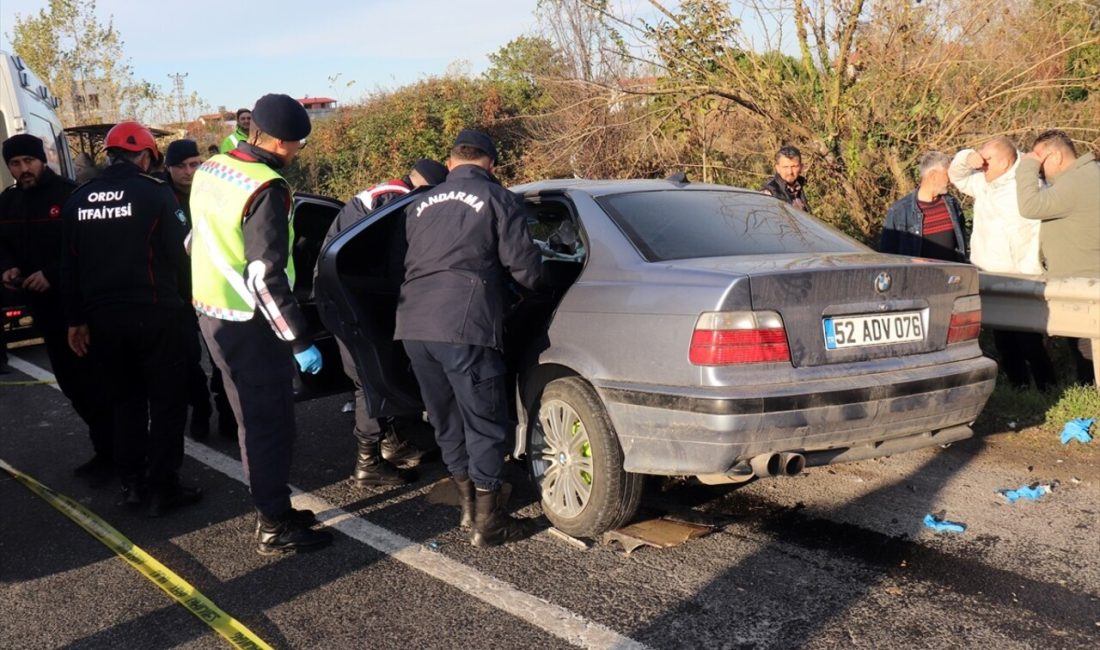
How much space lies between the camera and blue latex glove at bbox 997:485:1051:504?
451cm

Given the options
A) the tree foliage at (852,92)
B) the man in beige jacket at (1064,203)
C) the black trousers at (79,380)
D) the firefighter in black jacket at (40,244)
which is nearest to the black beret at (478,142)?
the black trousers at (79,380)

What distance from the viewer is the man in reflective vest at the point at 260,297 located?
3.98 m

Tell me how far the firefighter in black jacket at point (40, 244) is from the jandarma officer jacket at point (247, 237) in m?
2.05

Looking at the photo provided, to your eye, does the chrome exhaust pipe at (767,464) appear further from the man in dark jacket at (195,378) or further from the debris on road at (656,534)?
the man in dark jacket at (195,378)

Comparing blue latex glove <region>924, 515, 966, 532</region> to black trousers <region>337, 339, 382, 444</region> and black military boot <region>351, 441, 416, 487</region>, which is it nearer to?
black military boot <region>351, 441, 416, 487</region>

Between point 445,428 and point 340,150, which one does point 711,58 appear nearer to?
point 445,428

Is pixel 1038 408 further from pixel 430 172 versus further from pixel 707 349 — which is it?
pixel 430 172

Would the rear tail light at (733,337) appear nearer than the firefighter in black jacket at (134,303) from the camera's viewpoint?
Yes

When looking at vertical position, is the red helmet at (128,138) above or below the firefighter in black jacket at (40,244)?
above

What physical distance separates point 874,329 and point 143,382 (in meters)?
3.57

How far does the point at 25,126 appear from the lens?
941 cm

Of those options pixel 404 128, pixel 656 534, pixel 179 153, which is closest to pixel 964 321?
pixel 656 534

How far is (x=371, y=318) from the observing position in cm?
493

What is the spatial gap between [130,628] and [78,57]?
96.7 ft
